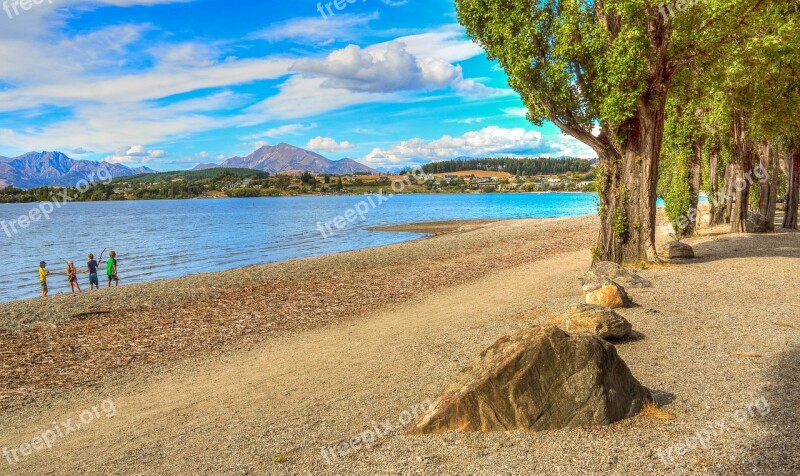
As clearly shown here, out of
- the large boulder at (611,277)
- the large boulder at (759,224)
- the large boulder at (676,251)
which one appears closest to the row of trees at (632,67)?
the large boulder at (676,251)

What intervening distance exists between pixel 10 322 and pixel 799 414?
69.7 ft

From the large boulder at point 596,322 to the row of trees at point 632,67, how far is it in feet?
34.4

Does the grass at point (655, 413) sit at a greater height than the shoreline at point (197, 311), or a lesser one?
greater

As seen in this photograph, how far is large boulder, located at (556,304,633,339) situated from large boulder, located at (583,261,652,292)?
18.3 feet

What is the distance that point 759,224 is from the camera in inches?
1230

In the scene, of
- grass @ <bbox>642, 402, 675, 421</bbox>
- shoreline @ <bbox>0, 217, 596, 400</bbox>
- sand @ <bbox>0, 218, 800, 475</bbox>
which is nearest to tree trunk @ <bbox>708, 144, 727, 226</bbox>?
shoreline @ <bbox>0, 217, 596, 400</bbox>

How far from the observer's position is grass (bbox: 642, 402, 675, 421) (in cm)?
728

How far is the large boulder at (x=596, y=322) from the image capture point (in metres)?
10.8

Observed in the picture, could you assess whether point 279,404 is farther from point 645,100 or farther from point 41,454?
point 645,100

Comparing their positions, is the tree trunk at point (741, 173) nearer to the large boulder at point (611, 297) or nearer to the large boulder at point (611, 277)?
the large boulder at point (611, 277)

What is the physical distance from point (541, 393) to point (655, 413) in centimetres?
169

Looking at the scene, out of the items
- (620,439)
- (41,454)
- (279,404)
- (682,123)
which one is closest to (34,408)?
(41,454)

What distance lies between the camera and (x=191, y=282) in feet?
85.7

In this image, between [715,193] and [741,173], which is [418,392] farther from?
[715,193]
